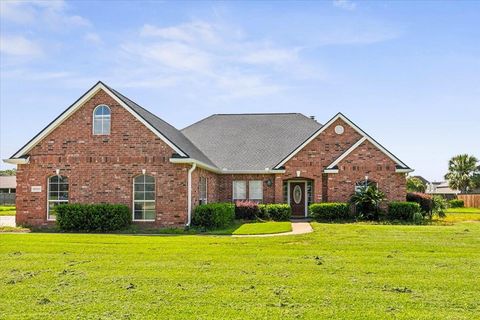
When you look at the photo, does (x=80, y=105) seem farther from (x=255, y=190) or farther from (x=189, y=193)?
(x=255, y=190)

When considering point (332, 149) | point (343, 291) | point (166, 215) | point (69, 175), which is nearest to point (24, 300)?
point (343, 291)

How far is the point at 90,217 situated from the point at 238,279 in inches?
455

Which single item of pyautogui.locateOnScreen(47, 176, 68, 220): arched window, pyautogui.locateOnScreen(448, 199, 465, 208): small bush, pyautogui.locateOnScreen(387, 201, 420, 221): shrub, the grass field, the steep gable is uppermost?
the steep gable

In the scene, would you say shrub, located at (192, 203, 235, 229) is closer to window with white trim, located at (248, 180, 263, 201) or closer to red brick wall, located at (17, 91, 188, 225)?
red brick wall, located at (17, 91, 188, 225)

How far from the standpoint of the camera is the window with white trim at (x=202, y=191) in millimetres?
23256

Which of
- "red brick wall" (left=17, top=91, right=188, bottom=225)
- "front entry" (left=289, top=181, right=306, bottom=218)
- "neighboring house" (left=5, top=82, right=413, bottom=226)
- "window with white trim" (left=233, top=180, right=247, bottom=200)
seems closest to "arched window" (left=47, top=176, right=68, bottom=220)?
"neighboring house" (left=5, top=82, right=413, bottom=226)

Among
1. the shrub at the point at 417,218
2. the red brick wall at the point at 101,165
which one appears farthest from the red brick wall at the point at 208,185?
the shrub at the point at 417,218

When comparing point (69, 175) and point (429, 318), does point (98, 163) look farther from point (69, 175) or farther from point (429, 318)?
point (429, 318)

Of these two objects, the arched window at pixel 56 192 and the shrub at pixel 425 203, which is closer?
the arched window at pixel 56 192

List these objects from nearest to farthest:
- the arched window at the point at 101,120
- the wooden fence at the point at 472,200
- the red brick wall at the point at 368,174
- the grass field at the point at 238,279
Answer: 1. the grass field at the point at 238,279
2. the arched window at the point at 101,120
3. the red brick wall at the point at 368,174
4. the wooden fence at the point at 472,200

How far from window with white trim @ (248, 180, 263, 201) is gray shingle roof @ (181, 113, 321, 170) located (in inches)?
35.3

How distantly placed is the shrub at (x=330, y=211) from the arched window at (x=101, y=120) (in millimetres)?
11183

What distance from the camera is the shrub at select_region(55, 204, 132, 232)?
759 inches

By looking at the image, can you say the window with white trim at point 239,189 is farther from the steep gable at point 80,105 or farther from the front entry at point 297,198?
the steep gable at point 80,105
